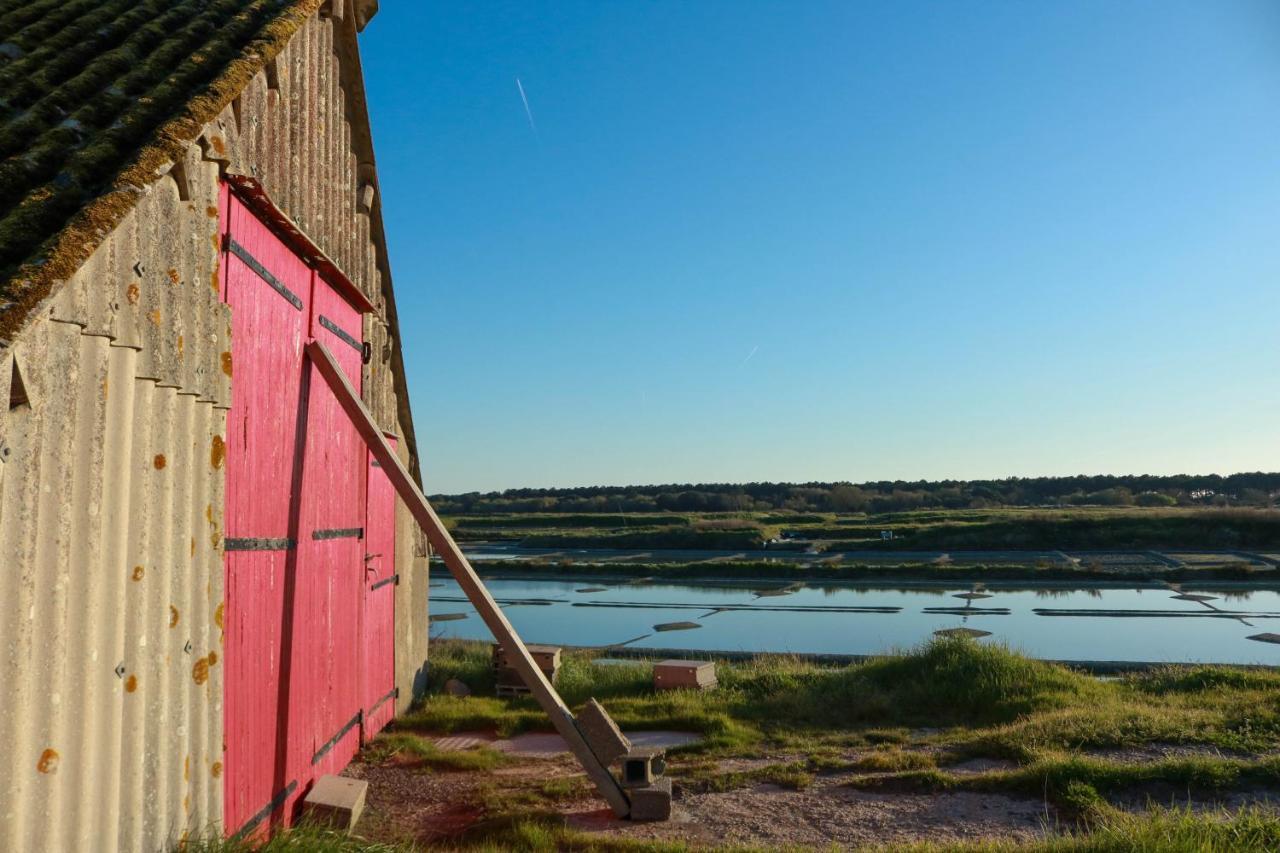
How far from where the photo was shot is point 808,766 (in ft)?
21.9

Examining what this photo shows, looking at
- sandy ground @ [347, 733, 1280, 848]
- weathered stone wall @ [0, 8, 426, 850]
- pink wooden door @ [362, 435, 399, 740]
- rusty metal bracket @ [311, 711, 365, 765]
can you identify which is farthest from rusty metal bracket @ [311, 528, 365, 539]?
weathered stone wall @ [0, 8, 426, 850]

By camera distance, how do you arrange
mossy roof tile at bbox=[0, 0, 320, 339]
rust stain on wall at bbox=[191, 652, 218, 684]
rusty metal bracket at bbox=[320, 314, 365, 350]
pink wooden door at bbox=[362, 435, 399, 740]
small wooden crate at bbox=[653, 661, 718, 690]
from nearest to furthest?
mossy roof tile at bbox=[0, 0, 320, 339] < rust stain on wall at bbox=[191, 652, 218, 684] < rusty metal bracket at bbox=[320, 314, 365, 350] < pink wooden door at bbox=[362, 435, 399, 740] < small wooden crate at bbox=[653, 661, 718, 690]

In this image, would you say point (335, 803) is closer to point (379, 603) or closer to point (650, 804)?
point (650, 804)

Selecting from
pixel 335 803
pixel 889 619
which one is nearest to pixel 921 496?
pixel 889 619

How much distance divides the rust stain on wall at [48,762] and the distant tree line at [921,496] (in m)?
51.5

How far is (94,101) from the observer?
3613 mm

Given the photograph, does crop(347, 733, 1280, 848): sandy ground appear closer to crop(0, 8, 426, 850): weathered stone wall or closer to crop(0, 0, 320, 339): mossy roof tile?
crop(0, 8, 426, 850): weathered stone wall

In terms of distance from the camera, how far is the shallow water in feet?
43.1

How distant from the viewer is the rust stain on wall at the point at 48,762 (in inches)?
106

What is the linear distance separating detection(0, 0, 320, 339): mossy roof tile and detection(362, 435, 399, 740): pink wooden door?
11.8 feet

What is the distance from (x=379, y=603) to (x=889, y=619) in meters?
10.1

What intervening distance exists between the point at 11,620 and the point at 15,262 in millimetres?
942

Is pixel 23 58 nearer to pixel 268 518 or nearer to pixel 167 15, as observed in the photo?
pixel 167 15

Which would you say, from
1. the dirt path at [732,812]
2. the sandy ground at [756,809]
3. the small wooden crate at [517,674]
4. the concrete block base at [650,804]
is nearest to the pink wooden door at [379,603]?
the sandy ground at [756,809]
